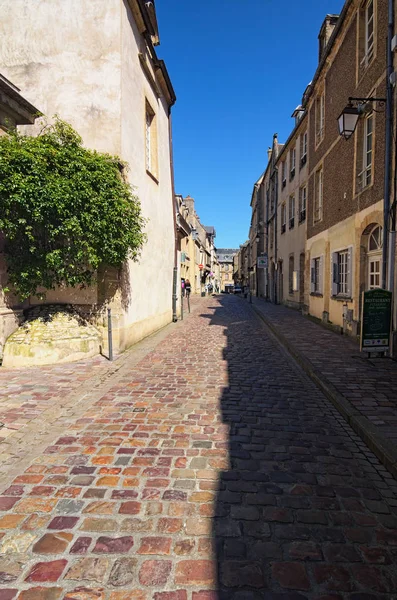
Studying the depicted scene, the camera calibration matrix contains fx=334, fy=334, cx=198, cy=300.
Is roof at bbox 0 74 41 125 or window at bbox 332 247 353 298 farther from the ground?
roof at bbox 0 74 41 125

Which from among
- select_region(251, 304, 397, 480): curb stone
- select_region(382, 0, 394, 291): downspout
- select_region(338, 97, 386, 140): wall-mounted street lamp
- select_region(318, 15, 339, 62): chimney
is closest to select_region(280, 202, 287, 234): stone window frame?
select_region(318, 15, 339, 62): chimney

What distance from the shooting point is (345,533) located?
227cm

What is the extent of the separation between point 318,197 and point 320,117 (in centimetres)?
305

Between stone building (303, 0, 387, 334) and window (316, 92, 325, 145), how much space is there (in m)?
0.04

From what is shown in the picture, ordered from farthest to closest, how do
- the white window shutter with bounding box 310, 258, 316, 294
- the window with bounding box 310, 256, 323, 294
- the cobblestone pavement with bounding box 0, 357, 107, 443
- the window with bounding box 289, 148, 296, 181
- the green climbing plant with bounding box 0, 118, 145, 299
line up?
the window with bounding box 289, 148, 296, 181 → the white window shutter with bounding box 310, 258, 316, 294 → the window with bounding box 310, 256, 323, 294 → the green climbing plant with bounding box 0, 118, 145, 299 → the cobblestone pavement with bounding box 0, 357, 107, 443

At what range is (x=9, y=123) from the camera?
21.2 feet

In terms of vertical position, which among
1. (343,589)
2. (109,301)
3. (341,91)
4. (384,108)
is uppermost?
(341,91)

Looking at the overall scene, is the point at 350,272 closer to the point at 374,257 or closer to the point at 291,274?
the point at 374,257

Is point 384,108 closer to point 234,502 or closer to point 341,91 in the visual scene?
point 341,91

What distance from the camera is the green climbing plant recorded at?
19.4 feet

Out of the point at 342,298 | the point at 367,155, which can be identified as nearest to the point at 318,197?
the point at 367,155

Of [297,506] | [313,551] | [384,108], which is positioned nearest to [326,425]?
[297,506]

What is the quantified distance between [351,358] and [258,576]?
578 cm

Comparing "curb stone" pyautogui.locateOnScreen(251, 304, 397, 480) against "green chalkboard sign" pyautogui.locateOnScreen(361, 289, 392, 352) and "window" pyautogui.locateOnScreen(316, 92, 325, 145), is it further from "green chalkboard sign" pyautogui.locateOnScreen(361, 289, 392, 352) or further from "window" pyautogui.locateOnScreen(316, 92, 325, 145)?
"window" pyautogui.locateOnScreen(316, 92, 325, 145)
